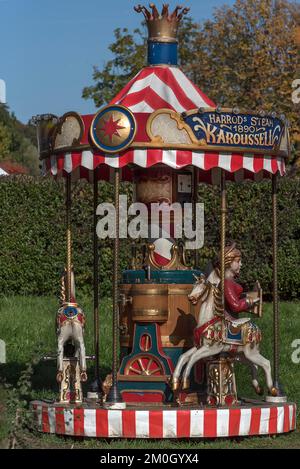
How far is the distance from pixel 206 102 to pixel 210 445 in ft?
11.1

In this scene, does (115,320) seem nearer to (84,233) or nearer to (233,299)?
(233,299)

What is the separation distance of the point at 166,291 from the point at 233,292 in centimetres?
65

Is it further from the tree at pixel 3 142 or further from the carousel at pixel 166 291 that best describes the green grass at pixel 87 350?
the tree at pixel 3 142

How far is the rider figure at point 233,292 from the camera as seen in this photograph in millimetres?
10539

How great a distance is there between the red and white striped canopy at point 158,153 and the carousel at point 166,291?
0.04 feet

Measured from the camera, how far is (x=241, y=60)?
34062mm

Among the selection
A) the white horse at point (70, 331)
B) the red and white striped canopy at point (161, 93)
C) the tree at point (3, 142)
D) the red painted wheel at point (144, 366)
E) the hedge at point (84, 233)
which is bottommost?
the red painted wheel at point (144, 366)

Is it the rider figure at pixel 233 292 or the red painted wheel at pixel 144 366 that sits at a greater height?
the rider figure at pixel 233 292

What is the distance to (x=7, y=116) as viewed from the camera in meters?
61.2

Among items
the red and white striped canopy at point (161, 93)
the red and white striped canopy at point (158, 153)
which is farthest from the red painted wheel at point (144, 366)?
the red and white striped canopy at point (161, 93)

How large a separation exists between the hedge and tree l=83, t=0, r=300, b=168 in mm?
11144

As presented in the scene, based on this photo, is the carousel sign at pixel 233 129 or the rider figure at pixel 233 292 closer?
the carousel sign at pixel 233 129

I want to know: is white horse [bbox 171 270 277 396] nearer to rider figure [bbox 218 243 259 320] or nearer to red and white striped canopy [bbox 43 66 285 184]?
rider figure [bbox 218 243 259 320]
